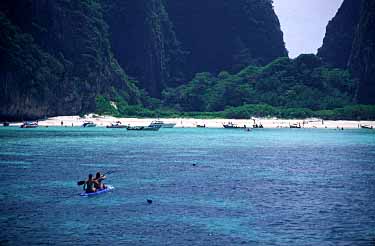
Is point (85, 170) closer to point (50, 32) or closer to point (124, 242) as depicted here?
point (124, 242)

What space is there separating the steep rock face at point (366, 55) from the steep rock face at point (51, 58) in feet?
224

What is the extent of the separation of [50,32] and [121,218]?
121957 millimetres

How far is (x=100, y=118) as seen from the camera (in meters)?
154

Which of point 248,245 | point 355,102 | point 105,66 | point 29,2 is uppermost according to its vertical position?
point 29,2

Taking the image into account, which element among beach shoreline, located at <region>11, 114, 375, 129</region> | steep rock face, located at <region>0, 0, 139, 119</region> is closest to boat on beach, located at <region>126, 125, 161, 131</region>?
beach shoreline, located at <region>11, 114, 375, 129</region>

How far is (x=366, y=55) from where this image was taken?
549 feet

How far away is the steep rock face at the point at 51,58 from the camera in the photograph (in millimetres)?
130125

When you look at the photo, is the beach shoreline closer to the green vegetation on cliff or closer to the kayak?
the green vegetation on cliff

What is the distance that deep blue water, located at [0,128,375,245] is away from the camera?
2955 cm

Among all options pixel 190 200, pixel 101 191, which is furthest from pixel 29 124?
pixel 190 200

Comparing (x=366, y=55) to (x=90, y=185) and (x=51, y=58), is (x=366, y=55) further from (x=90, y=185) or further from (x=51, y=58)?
(x=90, y=185)

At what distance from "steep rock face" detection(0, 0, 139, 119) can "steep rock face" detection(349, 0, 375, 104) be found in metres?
68.3

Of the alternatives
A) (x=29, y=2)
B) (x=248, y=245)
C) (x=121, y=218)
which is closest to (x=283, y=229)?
(x=248, y=245)

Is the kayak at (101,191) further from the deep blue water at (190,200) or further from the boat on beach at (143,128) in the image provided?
the boat on beach at (143,128)
